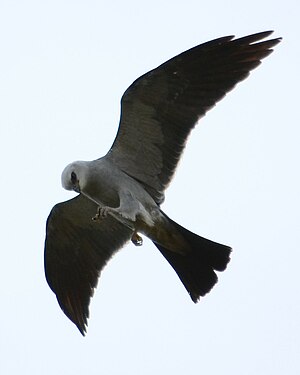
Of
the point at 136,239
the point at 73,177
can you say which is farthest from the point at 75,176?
the point at 136,239

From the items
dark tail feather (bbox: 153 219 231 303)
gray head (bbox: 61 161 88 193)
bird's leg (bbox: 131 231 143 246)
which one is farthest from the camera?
bird's leg (bbox: 131 231 143 246)

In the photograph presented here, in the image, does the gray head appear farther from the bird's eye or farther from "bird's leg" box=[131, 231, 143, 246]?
"bird's leg" box=[131, 231, 143, 246]

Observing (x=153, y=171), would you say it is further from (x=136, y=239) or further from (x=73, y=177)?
(x=73, y=177)

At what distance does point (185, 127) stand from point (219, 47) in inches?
36.7

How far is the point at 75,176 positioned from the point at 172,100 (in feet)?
4.48

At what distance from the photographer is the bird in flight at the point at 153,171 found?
1092 cm

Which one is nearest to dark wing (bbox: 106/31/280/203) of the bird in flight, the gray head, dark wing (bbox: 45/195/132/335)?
the bird in flight

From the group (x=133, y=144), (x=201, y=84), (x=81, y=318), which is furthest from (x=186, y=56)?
(x=81, y=318)

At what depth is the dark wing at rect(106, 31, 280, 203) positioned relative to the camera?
10.8 m

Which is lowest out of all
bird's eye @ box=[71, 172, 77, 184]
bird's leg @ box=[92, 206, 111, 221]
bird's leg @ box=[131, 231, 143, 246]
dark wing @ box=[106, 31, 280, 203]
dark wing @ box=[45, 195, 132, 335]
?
dark wing @ box=[45, 195, 132, 335]

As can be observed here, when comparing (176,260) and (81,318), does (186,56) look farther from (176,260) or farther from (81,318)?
(81,318)

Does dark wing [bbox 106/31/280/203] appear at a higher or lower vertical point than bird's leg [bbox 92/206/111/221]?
higher

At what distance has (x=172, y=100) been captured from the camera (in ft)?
36.6

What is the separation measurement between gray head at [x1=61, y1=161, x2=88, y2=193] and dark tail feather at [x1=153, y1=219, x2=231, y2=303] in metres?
1.09
